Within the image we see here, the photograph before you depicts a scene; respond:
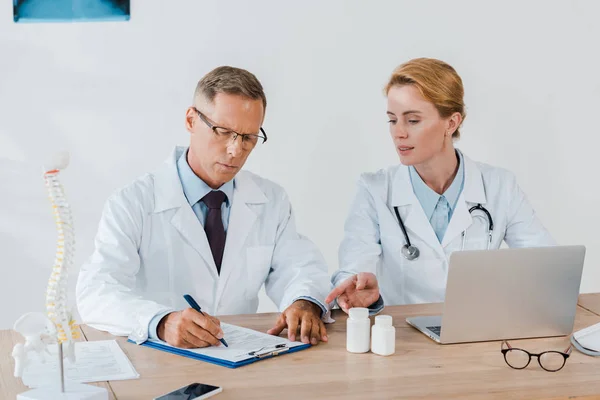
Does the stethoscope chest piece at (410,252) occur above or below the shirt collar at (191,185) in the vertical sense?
below

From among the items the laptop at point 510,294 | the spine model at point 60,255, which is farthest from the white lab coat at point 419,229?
the spine model at point 60,255

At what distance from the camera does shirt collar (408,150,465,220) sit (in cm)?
280

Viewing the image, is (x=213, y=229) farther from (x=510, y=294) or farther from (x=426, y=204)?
(x=510, y=294)

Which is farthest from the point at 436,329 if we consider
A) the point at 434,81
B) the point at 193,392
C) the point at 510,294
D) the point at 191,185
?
the point at 434,81

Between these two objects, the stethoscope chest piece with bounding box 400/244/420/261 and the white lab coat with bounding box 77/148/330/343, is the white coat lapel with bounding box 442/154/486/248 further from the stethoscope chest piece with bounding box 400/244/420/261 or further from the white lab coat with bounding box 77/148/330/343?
the white lab coat with bounding box 77/148/330/343

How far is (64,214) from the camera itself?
4.97ft

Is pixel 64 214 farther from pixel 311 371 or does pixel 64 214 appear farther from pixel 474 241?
pixel 474 241

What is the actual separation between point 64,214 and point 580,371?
1202mm

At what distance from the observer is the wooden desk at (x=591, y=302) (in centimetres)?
240

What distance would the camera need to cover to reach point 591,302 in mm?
2490

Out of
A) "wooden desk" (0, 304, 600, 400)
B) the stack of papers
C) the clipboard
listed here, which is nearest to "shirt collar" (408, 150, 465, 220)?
"wooden desk" (0, 304, 600, 400)

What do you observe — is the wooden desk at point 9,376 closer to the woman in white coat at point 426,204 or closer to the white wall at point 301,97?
the woman in white coat at point 426,204

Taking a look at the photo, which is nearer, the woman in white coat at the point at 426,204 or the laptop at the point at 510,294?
the laptop at the point at 510,294

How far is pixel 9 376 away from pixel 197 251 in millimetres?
826
